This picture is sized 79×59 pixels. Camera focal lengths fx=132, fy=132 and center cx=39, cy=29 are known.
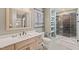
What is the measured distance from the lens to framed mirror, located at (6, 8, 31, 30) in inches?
69.1

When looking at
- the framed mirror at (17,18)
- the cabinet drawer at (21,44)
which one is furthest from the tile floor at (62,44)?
the framed mirror at (17,18)

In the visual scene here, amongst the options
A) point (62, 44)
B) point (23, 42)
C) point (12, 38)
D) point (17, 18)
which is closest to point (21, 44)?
point (23, 42)

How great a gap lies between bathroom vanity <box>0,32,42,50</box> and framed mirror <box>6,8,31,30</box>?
15cm

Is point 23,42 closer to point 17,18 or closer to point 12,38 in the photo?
point 12,38

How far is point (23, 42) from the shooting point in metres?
1.78

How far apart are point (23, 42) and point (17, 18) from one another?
337 mm

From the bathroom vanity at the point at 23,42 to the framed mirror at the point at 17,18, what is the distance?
0.15 m

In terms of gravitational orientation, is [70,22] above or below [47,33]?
above

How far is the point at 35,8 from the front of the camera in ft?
6.02

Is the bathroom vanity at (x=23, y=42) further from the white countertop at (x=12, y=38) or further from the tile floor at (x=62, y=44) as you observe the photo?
the tile floor at (x=62, y=44)
